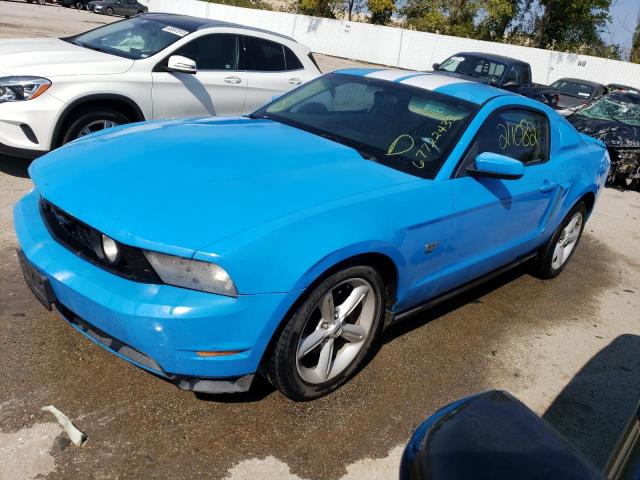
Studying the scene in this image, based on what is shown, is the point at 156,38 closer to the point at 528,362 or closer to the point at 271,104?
the point at 271,104

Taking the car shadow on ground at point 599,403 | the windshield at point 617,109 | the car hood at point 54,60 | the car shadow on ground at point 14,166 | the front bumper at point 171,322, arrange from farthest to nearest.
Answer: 1. the windshield at point 617,109
2. the car shadow on ground at point 14,166
3. the car hood at point 54,60
4. the car shadow on ground at point 599,403
5. the front bumper at point 171,322

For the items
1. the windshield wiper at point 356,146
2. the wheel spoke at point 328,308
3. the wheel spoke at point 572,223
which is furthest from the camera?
the wheel spoke at point 572,223

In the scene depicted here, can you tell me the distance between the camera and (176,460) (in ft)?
8.63

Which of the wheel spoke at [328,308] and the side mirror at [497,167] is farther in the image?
the side mirror at [497,167]

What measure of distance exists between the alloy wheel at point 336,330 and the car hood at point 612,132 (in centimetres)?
742

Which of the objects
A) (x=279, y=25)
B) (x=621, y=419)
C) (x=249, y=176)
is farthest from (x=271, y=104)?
(x=279, y=25)

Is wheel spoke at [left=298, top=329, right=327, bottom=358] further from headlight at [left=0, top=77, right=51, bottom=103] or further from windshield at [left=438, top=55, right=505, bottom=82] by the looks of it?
windshield at [left=438, top=55, right=505, bottom=82]

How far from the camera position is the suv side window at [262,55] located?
7.00m

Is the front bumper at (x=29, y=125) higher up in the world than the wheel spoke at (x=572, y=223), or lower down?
higher up

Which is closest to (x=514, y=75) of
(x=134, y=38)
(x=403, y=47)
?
(x=134, y=38)

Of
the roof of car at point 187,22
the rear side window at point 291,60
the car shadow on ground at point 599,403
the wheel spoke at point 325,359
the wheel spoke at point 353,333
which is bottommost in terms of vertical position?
the car shadow on ground at point 599,403

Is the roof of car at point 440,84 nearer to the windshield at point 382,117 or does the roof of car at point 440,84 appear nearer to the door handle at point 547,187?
the windshield at point 382,117

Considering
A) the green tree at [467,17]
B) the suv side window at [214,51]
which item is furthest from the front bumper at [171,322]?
the green tree at [467,17]

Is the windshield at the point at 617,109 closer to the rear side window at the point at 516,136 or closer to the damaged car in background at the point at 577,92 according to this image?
the damaged car in background at the point at 577,92
